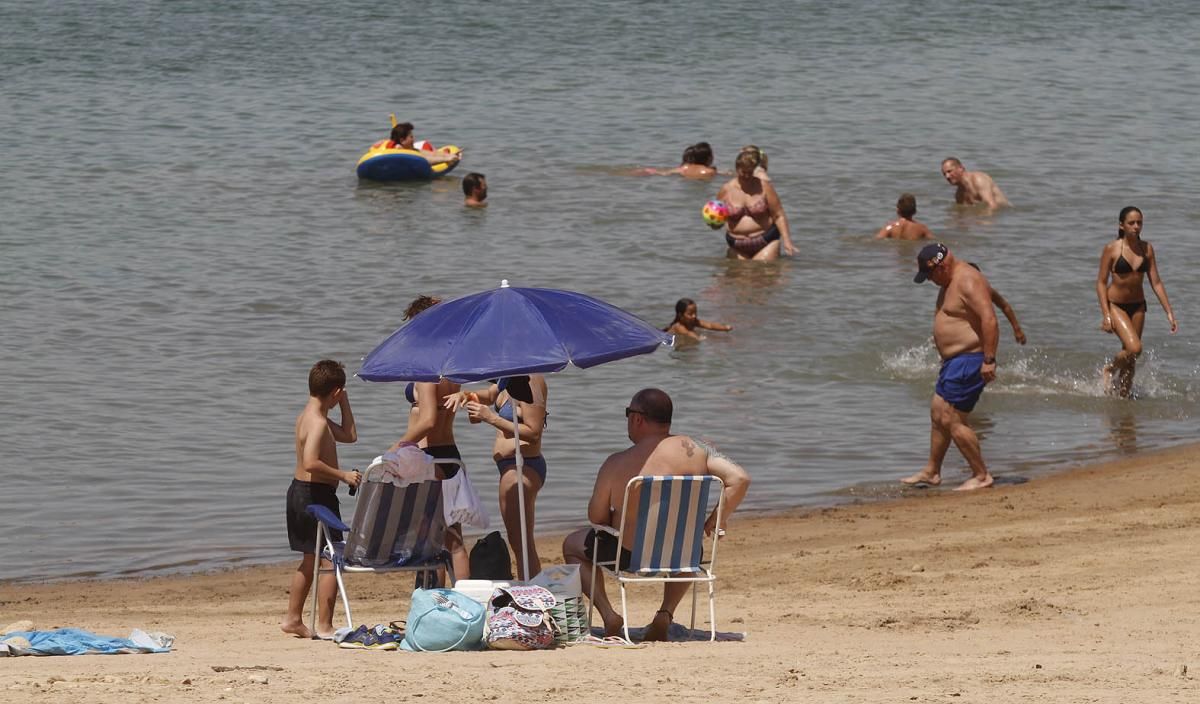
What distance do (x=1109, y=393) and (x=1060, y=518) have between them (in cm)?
369

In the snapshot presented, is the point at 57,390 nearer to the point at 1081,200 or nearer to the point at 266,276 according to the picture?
the point at 266,276

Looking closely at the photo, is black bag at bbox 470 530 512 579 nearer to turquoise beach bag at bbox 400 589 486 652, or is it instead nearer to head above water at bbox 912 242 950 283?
turquoise beach bag at bbox 400 589 486 652

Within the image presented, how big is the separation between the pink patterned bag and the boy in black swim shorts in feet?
2.75

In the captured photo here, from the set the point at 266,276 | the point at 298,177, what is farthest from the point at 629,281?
the point at 298,177

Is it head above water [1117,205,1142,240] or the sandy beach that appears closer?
the sandy beach

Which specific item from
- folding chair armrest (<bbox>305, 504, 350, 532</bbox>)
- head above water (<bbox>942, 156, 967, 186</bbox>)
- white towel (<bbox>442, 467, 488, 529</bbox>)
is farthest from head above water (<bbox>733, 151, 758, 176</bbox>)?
folding chair armrest (<bbox>305, 504, 350, 532</bbox>)

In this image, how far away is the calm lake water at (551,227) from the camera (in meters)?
11.5

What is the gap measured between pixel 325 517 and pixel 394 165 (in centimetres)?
1502

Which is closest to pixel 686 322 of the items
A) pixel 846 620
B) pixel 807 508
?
pixel 807 508

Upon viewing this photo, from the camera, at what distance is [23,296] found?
1598cm

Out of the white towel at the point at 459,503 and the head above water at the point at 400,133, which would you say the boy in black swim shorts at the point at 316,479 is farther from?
the head above water at the point at 400,133

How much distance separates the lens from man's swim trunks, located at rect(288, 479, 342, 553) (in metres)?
7.32

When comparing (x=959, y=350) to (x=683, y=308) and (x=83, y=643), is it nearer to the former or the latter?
(x=683, y=308)

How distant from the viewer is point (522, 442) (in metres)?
7.71
